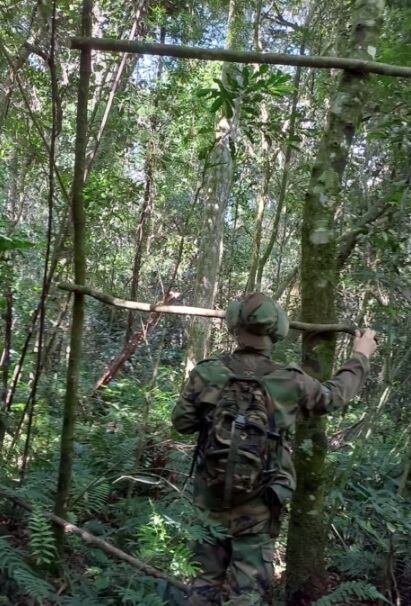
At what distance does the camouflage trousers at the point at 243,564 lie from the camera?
9.93ft

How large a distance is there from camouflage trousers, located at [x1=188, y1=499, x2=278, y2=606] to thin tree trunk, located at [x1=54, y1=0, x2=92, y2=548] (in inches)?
33.6

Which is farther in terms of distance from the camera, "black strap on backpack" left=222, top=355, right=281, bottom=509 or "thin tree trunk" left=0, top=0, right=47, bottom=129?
"thin tree trunk" left=0, top=0, right=47, bottom=129

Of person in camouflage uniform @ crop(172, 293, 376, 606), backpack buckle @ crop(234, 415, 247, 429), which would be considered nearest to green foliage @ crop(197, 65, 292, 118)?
person in camouflage uniform @ crop(172, 293, 376, 606)

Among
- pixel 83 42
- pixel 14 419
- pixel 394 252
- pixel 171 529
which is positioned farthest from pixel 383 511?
pixel 83 42

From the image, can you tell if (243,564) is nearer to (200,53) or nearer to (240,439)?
(240,439)

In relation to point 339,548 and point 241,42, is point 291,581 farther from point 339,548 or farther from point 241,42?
point 241,42

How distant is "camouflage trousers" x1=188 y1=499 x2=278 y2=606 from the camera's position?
303 cm

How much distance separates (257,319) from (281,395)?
1.31 feet

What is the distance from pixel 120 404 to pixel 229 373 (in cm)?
432

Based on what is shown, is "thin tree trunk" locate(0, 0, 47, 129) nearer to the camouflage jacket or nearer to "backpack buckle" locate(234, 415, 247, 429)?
the camouflage jacket

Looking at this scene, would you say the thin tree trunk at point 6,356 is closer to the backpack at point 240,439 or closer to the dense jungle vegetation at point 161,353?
the dense jungle vegetation at point 161,353

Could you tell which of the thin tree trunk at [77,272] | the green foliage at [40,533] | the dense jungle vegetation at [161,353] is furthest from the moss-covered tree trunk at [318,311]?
the green foliage at [40,533]

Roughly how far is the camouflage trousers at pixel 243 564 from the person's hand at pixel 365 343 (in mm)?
966

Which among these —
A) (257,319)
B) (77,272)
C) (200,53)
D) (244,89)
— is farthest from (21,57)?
(257,319)
